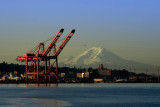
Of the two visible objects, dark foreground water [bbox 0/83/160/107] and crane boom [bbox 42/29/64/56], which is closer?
dark foreground water [bbox 0/83/160/107]

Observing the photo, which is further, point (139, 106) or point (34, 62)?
point (34, 62)

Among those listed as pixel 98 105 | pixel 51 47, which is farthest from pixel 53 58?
pixel 98 105

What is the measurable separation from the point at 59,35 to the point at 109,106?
116 meters

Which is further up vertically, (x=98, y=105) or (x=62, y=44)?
(x=62, y=44)

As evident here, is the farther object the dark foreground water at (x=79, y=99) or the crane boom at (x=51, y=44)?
the crane boom at (x=51, y=44)

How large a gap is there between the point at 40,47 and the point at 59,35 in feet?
36.6

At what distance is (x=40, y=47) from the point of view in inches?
6978

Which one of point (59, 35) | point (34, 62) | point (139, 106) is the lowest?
point (139, 106)

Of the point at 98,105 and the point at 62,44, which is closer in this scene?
the point at 98,105

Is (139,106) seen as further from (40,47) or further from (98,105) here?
(40,47)

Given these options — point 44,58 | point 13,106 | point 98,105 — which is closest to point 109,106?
point 98,105

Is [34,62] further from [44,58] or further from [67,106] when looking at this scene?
[67,106]

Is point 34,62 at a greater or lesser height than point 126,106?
greater

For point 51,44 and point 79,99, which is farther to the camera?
point 51,44
